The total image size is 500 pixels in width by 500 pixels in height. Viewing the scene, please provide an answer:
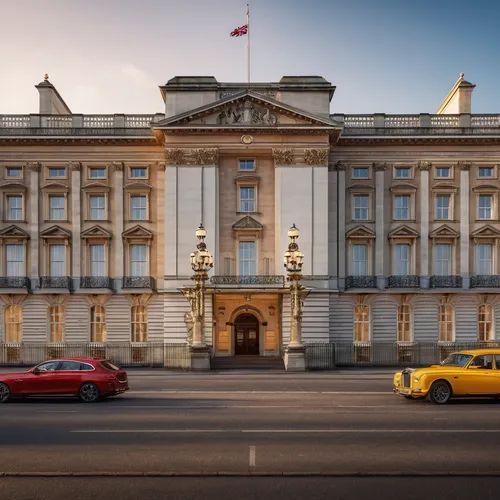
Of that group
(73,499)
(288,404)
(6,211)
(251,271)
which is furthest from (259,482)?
(6,211)

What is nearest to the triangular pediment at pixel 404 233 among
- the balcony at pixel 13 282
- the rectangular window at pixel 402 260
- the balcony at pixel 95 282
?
the rectangular window at pixel 402 260

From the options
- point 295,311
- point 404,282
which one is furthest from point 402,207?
point 295,311

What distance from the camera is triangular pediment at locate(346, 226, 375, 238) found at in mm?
40219

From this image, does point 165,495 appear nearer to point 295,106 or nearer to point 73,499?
point 73,499

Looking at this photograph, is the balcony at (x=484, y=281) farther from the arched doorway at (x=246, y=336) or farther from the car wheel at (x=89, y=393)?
the car wheel at (x=89, y=393)

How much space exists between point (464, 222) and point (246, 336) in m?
17.5

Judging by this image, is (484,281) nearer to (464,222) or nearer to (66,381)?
(464,222)

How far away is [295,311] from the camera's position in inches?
1294

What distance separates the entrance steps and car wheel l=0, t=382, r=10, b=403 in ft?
53.2

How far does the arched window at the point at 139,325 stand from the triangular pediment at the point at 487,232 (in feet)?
78.9

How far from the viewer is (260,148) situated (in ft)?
128

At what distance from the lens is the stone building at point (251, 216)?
3884 cm

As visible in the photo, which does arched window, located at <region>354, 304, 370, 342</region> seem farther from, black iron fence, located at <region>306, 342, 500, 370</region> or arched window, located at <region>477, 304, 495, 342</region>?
arched window, located at <region>477, 304, 495, 342</region>

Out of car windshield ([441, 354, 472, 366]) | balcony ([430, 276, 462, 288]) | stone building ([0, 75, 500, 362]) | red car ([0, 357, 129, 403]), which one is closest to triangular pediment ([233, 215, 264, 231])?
stone building ([0, 75, 500, 362])
